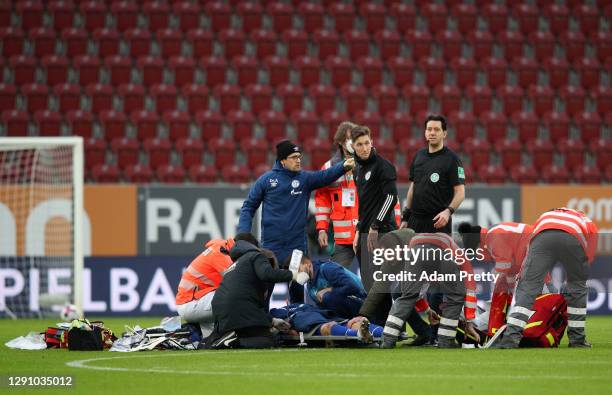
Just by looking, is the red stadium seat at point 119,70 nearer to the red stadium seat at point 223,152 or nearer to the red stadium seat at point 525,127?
the red stadium seat at point 223,152

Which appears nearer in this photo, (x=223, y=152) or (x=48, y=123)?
(x=223, y=152)

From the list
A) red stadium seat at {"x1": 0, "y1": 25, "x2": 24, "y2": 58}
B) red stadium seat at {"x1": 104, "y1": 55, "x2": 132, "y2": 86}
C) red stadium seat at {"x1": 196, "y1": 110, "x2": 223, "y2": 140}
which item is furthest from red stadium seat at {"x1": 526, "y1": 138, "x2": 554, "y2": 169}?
red stadium seat at {"x1": 0, "y1": 25, "x2": 24, "y2": 58}

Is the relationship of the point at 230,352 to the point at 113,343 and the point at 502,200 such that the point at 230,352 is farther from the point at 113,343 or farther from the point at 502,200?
the point at 502,200

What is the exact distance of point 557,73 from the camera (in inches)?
937

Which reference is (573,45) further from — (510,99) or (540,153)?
(540,153)

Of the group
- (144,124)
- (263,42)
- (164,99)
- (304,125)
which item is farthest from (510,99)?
(144,124)

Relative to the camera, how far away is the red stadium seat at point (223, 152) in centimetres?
2152

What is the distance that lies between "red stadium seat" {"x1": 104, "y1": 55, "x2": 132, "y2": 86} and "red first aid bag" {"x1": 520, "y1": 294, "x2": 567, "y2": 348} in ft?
46.7

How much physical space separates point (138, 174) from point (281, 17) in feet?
17.1

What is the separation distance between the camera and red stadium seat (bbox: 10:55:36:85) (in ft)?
75.4

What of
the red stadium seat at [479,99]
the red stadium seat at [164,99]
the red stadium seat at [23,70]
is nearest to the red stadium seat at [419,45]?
the red stadium seat at [479,99]

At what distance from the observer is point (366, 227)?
1123cm

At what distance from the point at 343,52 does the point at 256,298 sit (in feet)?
47.0

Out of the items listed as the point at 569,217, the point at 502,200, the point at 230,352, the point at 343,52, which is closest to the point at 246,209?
the point at 230,352
